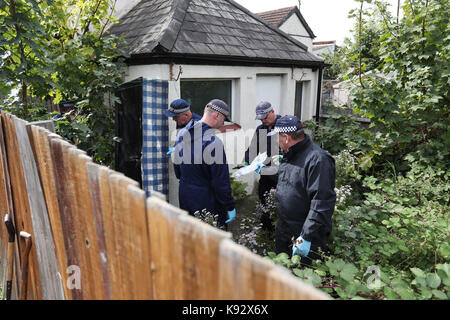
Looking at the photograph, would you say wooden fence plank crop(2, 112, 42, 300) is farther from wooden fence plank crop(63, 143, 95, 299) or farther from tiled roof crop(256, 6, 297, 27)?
tiled roof crop(256, 6, 297, 27)

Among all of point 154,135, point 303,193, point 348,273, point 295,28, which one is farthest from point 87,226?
point 295,28

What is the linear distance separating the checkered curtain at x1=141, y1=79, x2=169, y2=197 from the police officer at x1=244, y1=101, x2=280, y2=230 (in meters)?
1.47

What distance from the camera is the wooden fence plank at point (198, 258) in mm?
847

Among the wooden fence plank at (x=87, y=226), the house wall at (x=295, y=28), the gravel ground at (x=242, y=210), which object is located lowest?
the gravel ground at (x=242, y=210)

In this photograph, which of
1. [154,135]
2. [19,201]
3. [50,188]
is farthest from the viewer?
[154,135]

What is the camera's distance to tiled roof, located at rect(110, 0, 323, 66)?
5.05 m

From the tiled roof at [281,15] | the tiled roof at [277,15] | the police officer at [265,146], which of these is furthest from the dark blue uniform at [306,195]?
the tiled roof at [277,15]

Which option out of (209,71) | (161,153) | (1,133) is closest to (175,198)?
(161,153)

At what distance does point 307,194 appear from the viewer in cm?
278

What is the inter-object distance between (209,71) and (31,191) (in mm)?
4220

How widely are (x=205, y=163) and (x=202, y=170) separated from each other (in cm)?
16

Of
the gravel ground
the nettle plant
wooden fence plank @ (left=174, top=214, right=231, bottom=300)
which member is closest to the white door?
the gravel ground

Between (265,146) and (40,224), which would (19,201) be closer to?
(40,224)

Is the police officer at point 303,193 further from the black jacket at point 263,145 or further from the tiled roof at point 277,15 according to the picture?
the tiled roof at point 277,15
